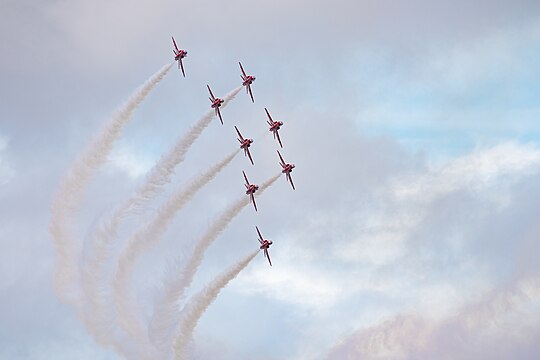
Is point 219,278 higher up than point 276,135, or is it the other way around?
point 276,135

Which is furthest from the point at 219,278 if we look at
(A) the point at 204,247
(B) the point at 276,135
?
(B) the point at 276,135

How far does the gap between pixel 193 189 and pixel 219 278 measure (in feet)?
39.3

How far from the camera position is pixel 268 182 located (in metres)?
104

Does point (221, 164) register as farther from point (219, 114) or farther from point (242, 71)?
point (242, 71)

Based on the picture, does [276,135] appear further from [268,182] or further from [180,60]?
[180,60]

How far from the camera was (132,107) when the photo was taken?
342 ft

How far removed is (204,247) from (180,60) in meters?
24.1

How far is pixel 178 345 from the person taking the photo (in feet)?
340

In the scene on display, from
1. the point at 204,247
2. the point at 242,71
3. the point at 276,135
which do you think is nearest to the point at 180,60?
the point at 242,71

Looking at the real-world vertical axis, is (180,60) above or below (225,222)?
above

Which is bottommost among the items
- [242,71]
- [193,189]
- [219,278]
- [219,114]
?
[219,278]

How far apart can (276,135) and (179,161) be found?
1345 cm

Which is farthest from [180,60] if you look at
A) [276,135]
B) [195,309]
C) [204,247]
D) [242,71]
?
[195,309]

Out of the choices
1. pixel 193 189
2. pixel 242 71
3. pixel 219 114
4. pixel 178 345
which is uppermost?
pixel 242 71
